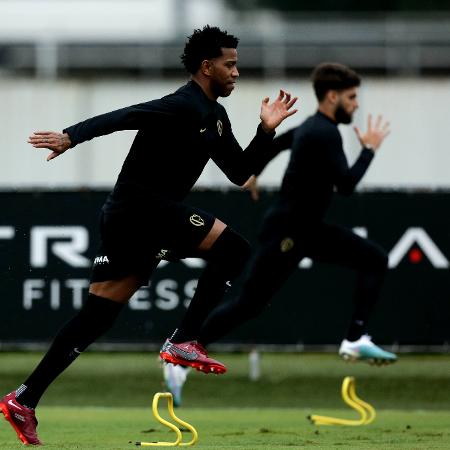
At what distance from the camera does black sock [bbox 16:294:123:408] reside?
29.1ft

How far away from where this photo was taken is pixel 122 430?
10500mm

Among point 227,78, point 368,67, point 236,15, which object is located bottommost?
point 236,15

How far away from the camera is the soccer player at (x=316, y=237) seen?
11.6 metres

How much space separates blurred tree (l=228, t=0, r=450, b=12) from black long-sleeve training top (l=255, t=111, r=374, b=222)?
29606 millimetres

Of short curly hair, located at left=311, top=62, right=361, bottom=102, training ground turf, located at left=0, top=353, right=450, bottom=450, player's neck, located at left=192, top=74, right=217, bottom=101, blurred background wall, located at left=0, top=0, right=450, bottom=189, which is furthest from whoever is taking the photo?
blurred background wall, located at left=0, top=0, right=450, bottom=189

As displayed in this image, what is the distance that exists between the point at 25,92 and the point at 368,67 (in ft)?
19.6

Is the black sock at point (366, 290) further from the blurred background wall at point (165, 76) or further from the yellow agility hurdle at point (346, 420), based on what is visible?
the blurred background wall at point (165, 76)

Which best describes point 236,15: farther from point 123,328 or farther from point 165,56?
point 123,328

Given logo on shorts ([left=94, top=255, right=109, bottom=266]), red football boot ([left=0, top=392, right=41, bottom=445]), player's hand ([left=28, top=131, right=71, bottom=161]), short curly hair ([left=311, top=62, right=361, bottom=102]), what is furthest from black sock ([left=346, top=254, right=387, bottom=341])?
player's hand ([left=28, top=131, right=71, bottom=161])

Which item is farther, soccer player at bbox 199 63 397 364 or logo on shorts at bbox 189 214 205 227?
soccer player at bbox 199 63 397 364

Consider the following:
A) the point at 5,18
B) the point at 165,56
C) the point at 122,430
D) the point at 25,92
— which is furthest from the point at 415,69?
the point at 122,430

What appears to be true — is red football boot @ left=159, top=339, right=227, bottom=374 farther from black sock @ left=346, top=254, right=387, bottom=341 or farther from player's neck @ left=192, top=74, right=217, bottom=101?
black sock @ left=346, top=254, right=387, bottom=341

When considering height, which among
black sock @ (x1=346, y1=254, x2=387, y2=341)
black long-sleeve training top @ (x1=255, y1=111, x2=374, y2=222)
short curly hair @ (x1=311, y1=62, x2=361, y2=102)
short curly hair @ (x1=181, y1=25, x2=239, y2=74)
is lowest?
black sock @ (x1=346, y1=254, x2=387, y2=341)

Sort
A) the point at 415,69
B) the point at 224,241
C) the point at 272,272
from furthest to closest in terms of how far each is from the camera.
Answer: the point at 415,69
the point at 272,272
the point at 224,241
